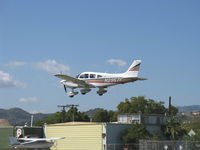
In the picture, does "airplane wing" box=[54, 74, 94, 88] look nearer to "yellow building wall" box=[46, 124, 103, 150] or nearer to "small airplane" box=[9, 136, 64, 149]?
"small airplane" box=[9, 136, 64, 149]

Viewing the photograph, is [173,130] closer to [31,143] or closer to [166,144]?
[166,144]

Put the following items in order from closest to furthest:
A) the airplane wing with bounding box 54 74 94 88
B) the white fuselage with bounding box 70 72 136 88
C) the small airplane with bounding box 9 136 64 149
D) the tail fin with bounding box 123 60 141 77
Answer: the white fuselage with bounding box 70 72 136 88
the tail fin with bounding box 123 60 141 77
the airplane wing with bounding box 54 74 94 88
the small airplane with bounding box 9 136 64 149

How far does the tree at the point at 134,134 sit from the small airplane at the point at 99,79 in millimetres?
13847

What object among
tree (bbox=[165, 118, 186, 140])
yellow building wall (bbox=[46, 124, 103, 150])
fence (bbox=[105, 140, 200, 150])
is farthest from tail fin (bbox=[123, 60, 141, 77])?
tree (bbox=[165, 118, 186, 140])

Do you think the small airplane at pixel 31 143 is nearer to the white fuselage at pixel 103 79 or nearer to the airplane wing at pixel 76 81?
the airplane wing at pixel 76 81

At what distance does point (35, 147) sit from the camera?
53.9 m

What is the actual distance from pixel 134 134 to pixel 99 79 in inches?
598

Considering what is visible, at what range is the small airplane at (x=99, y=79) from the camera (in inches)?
1684

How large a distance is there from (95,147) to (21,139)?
32.6 ft

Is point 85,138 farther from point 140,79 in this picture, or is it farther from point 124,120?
point 140,79

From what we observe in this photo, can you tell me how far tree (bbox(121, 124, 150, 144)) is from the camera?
183 feet

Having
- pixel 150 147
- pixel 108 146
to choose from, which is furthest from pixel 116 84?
pixel 108 146

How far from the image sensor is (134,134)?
184 ft

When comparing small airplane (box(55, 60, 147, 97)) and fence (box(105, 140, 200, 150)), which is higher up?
small airplane (box(55, 60, 147, 97))
